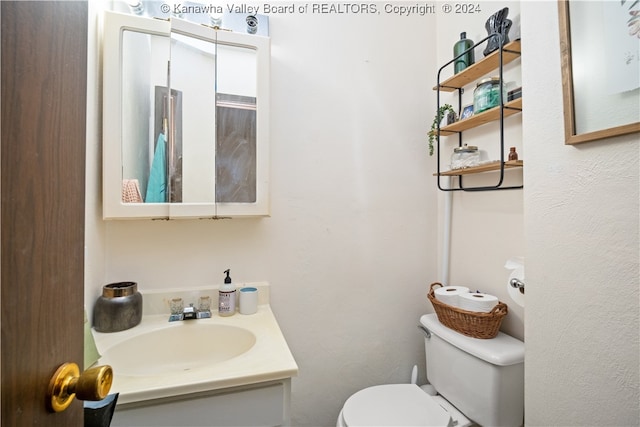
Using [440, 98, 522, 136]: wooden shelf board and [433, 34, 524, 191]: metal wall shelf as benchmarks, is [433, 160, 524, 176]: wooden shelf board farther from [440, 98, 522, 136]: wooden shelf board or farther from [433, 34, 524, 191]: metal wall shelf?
[440, 98, 522, 136]: wooden shelf board

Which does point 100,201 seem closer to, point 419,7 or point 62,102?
point 62,102

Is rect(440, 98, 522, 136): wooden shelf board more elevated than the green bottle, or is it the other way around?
the green bottle

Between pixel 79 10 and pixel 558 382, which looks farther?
pixel 558 382

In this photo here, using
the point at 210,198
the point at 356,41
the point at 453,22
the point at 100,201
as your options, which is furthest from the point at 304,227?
the point at 453,22

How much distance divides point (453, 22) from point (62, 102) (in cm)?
157

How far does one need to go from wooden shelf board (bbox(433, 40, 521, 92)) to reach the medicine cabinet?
0.79 m

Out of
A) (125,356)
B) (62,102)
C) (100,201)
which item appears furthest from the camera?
(100,201)

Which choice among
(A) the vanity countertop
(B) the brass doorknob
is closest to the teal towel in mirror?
(A) the vanity countertop

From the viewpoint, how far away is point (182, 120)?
1.10 meters

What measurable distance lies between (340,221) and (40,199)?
110 centimetres

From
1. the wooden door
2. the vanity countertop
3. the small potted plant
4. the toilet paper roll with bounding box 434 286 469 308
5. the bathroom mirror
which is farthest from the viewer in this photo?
the small potted plant

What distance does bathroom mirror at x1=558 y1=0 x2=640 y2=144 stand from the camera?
1.94 feet

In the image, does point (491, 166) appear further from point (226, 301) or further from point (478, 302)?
point (226, 301)

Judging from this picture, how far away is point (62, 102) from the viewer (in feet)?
1.21
